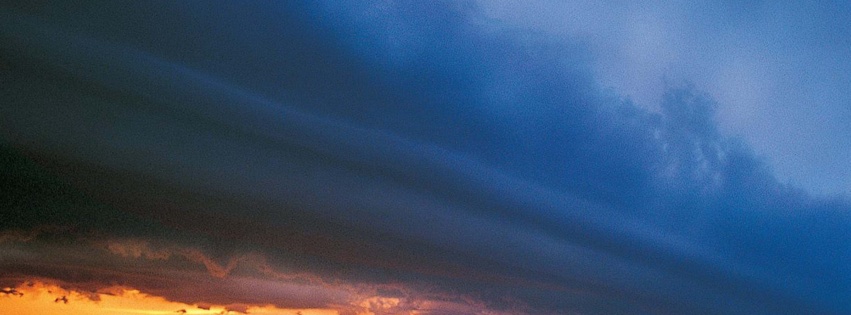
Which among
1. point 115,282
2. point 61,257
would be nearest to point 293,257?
point 115,282

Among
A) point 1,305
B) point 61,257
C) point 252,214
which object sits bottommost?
point 1,305

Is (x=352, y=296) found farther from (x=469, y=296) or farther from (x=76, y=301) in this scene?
(x=76, y=301)

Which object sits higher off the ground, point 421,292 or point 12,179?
point 12,179

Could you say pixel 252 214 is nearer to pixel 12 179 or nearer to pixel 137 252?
pixel 137 252

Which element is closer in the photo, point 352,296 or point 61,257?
point 61,257

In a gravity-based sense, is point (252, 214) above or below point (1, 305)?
above

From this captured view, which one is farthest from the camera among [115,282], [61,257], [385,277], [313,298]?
[385,277]

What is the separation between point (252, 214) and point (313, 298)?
201 cm

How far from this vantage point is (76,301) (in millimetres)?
7461

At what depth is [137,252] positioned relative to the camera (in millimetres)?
7695

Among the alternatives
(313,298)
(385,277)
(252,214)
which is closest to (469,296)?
(385,277)

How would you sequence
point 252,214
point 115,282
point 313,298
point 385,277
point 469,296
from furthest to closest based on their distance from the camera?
point 469,296 < point 385,277 < point 313,298 < point 252,214 < point 115,282

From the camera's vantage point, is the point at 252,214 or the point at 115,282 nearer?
the point at 115,282

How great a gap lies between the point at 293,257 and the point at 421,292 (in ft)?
9.45
